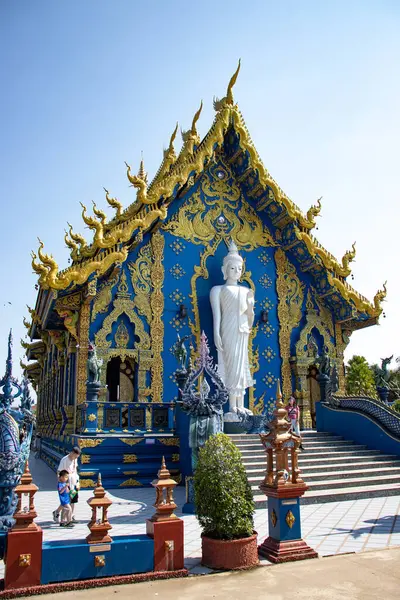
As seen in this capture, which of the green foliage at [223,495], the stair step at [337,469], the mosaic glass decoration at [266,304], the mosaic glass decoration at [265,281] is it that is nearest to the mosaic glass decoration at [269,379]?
the mosaic glass decoration at [266,304]

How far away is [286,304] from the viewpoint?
46.8ft

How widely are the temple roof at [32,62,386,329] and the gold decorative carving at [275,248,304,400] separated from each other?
0.38 metres

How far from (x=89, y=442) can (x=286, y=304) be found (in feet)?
21.4

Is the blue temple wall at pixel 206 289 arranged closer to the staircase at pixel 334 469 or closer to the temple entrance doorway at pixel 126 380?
the temple entrance doorway at pixel 126 380

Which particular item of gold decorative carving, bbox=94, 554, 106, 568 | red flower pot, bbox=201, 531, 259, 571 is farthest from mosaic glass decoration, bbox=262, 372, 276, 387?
gold decorative carving, bbox=94, 554, 106, 568

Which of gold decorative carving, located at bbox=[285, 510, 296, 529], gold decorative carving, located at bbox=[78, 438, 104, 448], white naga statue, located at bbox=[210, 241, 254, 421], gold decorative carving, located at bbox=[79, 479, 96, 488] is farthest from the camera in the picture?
white naga statue, located at bbox=[210, 241, 254, 421]

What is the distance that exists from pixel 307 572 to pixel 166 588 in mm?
1290

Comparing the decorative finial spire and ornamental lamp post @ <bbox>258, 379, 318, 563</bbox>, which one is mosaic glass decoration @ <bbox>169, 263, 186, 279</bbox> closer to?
the decorative finial spire

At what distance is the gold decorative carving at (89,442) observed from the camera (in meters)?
10.1

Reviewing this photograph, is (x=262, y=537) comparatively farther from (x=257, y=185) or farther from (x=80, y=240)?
(x=257, y=185)

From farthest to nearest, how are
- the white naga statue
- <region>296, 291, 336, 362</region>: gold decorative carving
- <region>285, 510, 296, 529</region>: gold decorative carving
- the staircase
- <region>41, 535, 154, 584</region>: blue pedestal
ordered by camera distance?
1. <region>296, 291, 336, 362</region>: gold decorative carving
2. the white naga statue
3. the staircase
4. <region>285, 510, 296, 529</region>: gold decorative carving
5. <region>41, 535, 154, 584</region>: blue pedestal

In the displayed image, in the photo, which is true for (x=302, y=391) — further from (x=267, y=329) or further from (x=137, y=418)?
(x=137, y=418)

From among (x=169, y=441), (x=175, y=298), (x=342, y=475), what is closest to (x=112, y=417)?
(x=169, y=441)

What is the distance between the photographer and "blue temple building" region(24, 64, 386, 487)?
1087 cm
